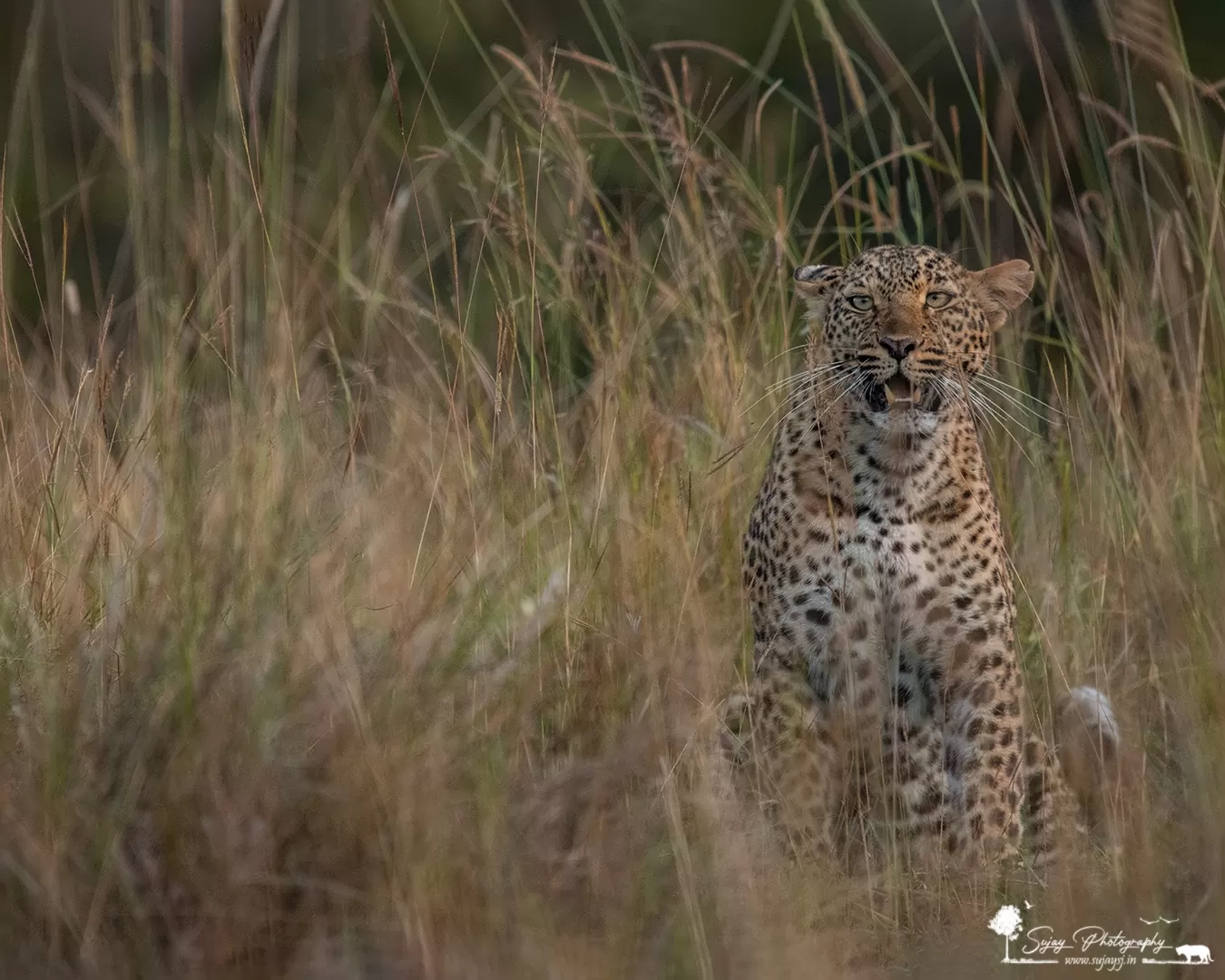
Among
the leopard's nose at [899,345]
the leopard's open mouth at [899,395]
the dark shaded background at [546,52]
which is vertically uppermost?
the leopard's nose at [899,345]

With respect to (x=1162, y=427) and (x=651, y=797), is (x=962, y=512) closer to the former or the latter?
(x=1162, y=427)

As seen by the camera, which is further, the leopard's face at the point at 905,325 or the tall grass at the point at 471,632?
the leopard's face at the point at 905,325

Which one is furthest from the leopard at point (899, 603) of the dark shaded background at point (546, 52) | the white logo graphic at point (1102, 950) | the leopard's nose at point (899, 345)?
the dark shaded background at point (546, 52)

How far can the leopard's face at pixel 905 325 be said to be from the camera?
459 cm

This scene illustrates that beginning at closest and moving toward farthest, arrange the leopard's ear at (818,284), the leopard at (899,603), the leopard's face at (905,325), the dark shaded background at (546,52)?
the leopard at (899,603)
the leopard's face at (905,325)
the leopard's ear at (818,284)
the dark shaded background at (546,52)

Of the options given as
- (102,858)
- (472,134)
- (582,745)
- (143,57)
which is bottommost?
(472,134)

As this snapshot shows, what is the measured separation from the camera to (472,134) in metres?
11.9

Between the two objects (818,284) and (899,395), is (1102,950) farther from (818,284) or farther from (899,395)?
(818,284)

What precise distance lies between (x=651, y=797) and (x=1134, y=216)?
4339 millimetres

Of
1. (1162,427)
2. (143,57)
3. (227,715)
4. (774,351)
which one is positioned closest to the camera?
(227,715)

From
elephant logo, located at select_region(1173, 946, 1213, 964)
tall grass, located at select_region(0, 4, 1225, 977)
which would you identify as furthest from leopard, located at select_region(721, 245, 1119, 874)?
elephant logo, located at select_region(1173, 946, 1213, 964)

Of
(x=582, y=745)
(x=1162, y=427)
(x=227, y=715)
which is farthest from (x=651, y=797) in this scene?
(x=1162, y=427)

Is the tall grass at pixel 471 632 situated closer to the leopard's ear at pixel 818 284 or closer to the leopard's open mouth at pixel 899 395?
the leopard's ear at pixel 818 284

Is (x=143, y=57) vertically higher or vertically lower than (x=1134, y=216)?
higher
